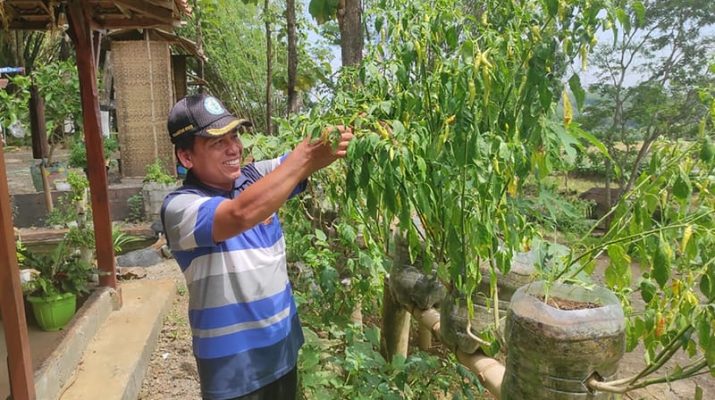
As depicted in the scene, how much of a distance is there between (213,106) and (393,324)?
165 centimetres

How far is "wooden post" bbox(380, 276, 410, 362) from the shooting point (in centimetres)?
290

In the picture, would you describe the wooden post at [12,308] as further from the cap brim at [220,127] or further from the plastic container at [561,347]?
the plastic container at [561,347]

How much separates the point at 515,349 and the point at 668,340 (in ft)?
1.76

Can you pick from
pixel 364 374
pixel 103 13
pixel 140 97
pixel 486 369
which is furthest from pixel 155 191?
pixel 486 369

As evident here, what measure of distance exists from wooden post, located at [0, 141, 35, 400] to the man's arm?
1532mm

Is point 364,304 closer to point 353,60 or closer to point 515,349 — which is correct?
point 353,60

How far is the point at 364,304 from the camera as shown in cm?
339

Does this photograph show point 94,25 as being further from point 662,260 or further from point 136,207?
point 136,207

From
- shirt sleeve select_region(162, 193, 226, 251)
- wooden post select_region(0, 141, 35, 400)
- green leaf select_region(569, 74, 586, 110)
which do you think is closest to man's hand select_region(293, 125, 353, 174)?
shirt sleeve select_region(162, 193, 226, 251)

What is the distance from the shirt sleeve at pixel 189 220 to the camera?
1.57m

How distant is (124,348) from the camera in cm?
399

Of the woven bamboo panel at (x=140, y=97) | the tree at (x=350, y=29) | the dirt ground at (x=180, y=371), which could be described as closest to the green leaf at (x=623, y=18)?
the tree at (x=350, y=29)

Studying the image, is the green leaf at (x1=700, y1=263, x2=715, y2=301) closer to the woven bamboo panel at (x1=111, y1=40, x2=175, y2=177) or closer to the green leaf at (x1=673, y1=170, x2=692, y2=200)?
the green leaf at (x1=673, y1=170, x2=692, y2=200)

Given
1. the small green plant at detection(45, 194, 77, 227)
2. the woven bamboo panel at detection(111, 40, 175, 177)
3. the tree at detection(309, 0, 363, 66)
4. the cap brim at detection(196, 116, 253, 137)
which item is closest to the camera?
the cap brim at detection(196, 116, 253, 137)
